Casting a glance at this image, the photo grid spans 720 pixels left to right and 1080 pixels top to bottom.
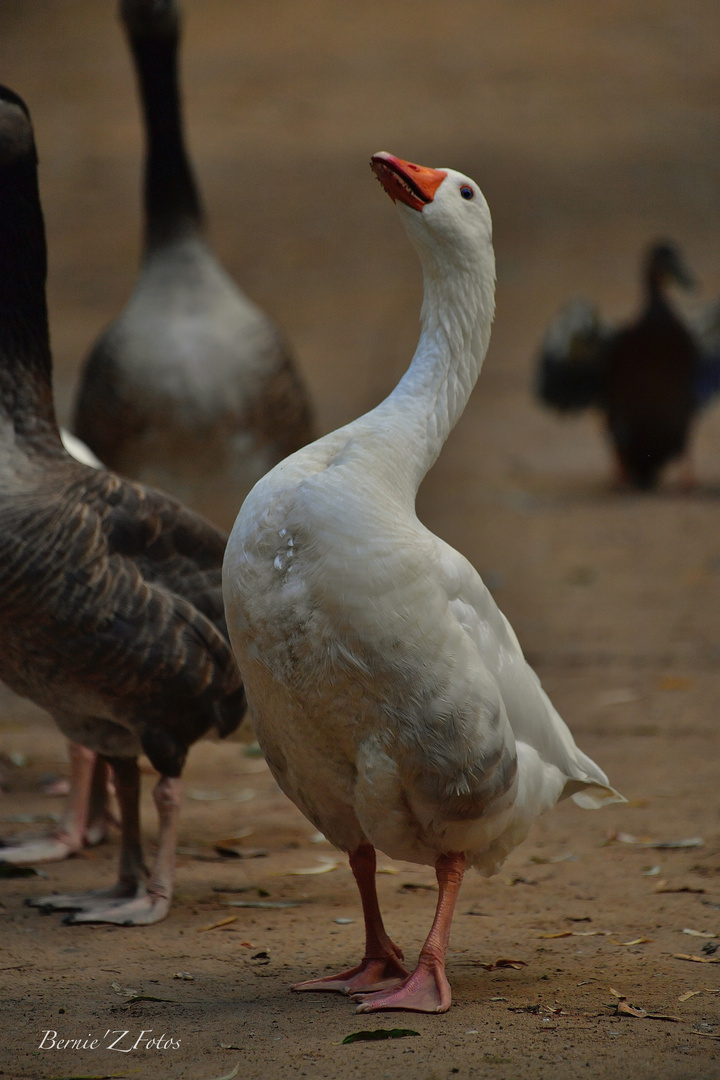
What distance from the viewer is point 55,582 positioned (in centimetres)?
342

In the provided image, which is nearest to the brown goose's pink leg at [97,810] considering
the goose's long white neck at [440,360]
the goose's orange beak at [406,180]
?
the goose's long white neck at [440,360]

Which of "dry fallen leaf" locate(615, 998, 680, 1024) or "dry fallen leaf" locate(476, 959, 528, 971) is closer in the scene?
"dry fallen leaf" locate(615, 998, 680, 1024)

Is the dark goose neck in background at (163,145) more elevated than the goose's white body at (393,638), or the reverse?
the dark goose neck in background at (163,145)

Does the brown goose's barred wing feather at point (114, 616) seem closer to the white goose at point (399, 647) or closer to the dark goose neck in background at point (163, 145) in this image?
the white goose at point (399, 647)

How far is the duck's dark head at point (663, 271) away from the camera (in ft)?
34.5

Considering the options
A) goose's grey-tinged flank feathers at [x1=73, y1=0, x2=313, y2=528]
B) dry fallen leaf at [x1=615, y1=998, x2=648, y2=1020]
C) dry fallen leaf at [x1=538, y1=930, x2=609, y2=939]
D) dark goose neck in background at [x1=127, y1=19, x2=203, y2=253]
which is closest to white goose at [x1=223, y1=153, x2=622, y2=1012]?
dry fallen leaf at [x1=615, y1=998, x2=648, y2=1020]

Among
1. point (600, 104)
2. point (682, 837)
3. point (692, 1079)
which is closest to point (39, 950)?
point (692, 1079)

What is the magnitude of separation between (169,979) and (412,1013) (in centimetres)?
69

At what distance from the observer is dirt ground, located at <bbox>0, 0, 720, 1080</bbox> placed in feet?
9.05

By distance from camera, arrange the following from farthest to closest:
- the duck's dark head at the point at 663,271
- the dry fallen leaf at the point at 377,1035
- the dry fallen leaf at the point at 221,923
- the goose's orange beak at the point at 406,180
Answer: the duck's dark head at the point at 663,271 → the dry fallen leaf at the point at 221,923 → the goose's orange beak at the point at 406,180 → the dry fallen leaf at the point at 377,1035

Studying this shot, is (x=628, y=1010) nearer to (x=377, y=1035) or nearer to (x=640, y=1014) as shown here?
(x=640, y=1014)

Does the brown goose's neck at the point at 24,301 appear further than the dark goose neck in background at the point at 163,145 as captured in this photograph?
No

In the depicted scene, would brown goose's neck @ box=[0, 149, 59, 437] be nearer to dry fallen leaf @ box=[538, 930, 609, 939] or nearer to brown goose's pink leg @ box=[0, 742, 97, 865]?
brown goose's pink leg @ box=[0, 742, 97, 865]

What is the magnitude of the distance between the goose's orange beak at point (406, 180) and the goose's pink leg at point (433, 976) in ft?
4.80
